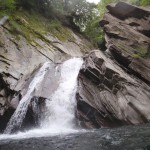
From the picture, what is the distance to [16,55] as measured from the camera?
26422 millimetres

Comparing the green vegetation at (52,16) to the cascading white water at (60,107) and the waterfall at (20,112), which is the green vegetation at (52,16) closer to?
the cascading white water at (60,107)

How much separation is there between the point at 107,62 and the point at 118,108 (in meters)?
4.43

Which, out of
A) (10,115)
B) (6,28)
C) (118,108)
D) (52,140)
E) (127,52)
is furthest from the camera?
(6,28)

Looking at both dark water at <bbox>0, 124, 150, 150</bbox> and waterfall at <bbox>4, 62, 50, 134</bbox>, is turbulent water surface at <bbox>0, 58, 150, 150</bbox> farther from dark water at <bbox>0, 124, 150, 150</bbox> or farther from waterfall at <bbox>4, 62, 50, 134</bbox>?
waterfall at <bbox>4, 62, 50, 134</bbox>

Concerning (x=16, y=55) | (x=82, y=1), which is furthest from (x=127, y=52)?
(x=82, y=1)

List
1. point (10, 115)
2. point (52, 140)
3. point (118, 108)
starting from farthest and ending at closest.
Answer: point (10, 115)
point (118, 108)
point (52, 140)

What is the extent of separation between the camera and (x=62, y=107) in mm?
20906

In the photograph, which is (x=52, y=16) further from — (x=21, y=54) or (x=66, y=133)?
(x=66, y=133)

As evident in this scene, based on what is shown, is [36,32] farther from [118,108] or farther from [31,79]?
[118,108]

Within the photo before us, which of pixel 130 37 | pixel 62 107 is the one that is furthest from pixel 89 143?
pixel 130 37

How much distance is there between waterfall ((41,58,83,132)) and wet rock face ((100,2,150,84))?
5.07 m

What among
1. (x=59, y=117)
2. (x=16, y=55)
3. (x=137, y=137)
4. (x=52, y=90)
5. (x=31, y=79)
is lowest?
(x=137, y=137)

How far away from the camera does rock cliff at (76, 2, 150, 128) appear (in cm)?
1898

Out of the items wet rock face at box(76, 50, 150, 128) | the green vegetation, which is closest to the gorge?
wet rock face at box(76, 50, 150, 128)
